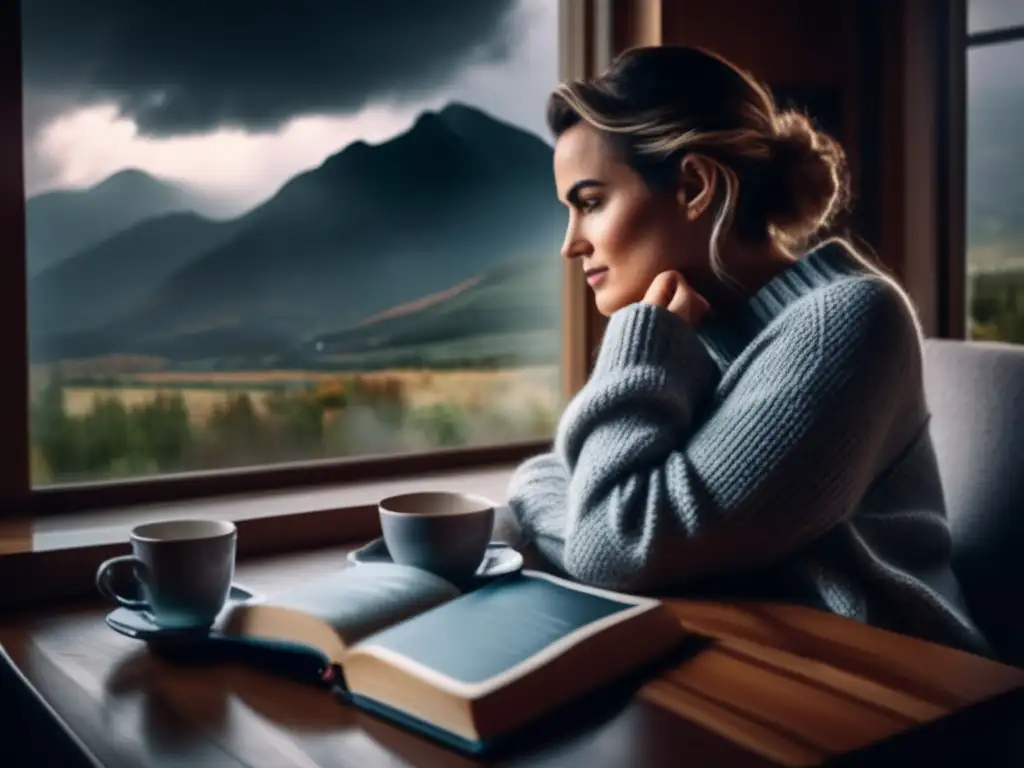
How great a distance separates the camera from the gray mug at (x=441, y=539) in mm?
989

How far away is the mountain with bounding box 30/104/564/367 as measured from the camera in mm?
1438

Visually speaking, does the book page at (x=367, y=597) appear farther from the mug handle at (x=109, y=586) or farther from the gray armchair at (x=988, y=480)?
the gray armchair at (x=988, y=480)

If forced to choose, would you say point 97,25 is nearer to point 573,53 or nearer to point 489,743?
point 573,53

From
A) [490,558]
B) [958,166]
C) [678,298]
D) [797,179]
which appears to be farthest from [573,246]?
[958,166]

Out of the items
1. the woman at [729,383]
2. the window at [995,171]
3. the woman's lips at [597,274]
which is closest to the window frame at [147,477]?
the woman at [729,383]

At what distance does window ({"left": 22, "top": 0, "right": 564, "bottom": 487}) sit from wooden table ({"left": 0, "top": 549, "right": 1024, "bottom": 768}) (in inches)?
22.7

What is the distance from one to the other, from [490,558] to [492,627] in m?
0.29

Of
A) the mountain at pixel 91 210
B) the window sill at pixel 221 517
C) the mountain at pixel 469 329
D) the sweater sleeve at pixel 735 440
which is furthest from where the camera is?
the mountain at pixel 469 329

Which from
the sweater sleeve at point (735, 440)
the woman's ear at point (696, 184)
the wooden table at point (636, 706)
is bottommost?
the wooden table at point (636, 706)

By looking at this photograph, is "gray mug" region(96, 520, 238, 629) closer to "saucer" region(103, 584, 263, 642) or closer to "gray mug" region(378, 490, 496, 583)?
"saucer" region(103, 584, 263, 642)

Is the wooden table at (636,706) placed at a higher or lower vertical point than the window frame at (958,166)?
lower

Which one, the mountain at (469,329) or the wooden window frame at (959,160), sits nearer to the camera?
the mountain at (469,329)

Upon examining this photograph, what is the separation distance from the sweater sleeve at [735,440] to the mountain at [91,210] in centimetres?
70

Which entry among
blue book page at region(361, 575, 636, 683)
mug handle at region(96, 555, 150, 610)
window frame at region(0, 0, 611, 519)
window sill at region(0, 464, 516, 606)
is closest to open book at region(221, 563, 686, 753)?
blue book page at region(361, 575, 636, 683)
